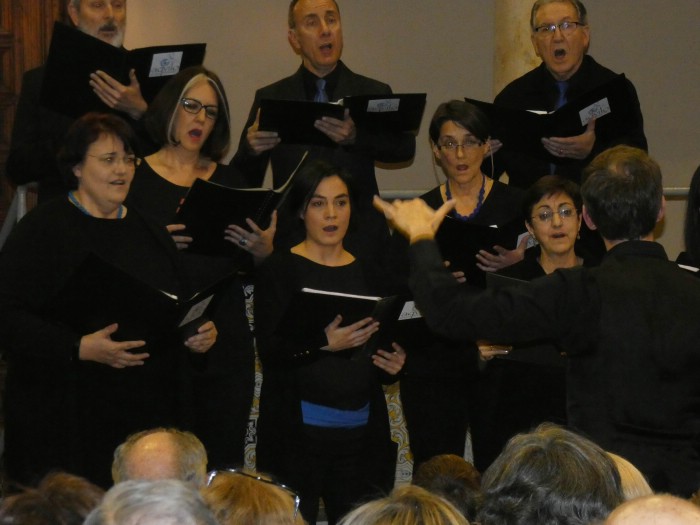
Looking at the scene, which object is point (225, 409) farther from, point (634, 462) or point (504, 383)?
point (634, 462)

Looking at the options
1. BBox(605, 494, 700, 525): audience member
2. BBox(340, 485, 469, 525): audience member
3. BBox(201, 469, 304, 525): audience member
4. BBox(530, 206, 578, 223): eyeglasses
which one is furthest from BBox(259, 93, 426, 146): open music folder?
BBox(605, 494, 700, 525): audience member

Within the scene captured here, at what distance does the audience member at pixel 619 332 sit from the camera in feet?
10.6

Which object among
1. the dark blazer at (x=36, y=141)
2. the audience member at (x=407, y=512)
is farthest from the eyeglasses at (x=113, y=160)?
the audience member at (x=407, y=512)

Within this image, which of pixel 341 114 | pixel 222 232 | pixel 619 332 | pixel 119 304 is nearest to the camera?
pixel 619 332

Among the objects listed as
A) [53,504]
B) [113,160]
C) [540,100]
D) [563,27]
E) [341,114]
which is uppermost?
[563,27]

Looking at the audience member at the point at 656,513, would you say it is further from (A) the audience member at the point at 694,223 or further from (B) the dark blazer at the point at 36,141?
(B) the dark blazer at the point at 36,141

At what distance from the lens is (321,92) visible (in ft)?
17.9

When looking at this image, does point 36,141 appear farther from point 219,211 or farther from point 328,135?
point 328,135

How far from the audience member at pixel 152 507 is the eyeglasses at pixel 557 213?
308 cm

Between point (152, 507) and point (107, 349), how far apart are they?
228 centimetres

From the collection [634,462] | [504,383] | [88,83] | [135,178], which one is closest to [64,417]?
[135,178]

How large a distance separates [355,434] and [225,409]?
558 millimetres

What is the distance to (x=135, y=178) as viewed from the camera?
483cm

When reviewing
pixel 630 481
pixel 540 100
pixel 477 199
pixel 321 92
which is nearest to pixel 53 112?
pixel 321 92
